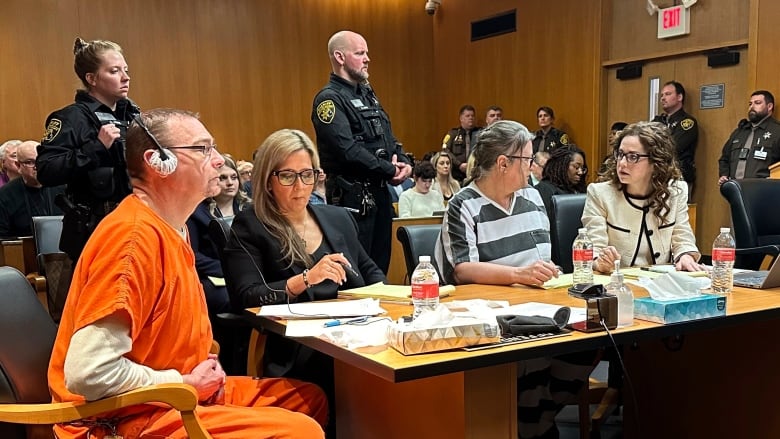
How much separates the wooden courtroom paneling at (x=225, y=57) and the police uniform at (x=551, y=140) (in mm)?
2467

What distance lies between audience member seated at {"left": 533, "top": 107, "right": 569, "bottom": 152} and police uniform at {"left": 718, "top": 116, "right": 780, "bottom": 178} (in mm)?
2091

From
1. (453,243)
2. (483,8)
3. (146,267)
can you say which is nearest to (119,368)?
(146,267)

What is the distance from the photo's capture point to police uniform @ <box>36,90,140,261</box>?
110 inches

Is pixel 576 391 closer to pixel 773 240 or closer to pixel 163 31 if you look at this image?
pixel 773 240

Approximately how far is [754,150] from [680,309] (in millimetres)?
5345

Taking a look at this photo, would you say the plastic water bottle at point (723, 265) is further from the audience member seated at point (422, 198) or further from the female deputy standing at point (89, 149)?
the audience member seated at point (422, 198)

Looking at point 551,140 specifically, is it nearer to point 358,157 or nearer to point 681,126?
point 681,126

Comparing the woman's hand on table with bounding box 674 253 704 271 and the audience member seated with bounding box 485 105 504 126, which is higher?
the audience member seated with bounding box 485 105 504 126

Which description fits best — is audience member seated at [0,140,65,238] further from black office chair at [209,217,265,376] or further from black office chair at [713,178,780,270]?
black office chair at [713,178,780,270]

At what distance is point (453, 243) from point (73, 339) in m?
1.49

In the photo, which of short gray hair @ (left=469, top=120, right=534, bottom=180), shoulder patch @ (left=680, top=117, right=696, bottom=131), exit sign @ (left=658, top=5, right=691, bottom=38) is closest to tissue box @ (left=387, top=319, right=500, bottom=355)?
short gray hair @ (left=469, top=120, right=534, bottom=180)

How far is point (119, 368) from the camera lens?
1442 mm

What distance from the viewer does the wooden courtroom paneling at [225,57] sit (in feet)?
26.0

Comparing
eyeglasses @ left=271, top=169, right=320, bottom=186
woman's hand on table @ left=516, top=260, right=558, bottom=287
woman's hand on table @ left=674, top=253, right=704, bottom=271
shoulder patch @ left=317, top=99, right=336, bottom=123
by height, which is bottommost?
woman's hand on table @ left=674, top=253, right=704, bottom=271
